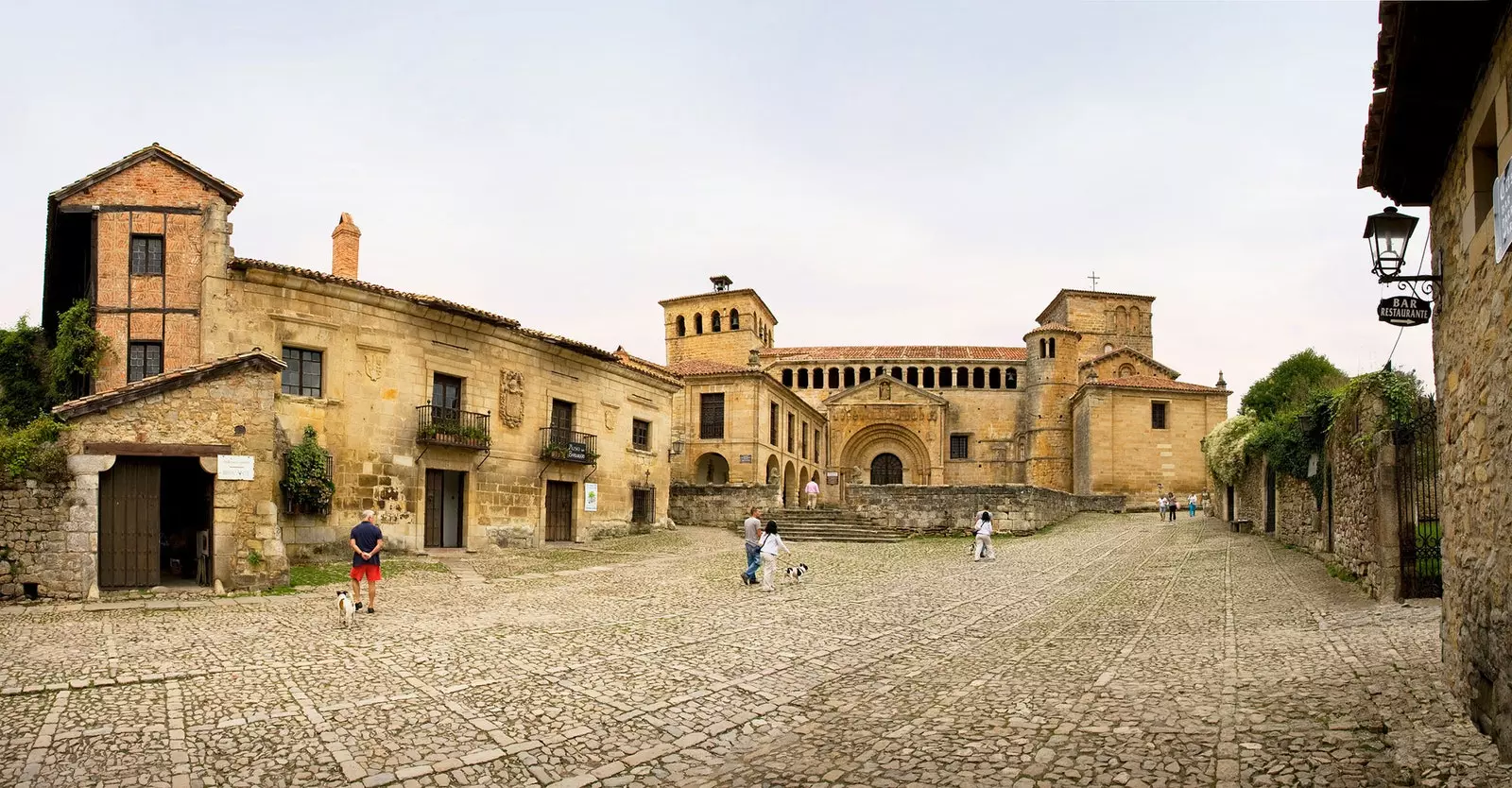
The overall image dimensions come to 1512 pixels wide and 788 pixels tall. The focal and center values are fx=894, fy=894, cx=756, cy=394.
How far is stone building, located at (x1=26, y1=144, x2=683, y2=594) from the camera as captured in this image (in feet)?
40.0

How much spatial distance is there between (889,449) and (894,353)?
759 cm

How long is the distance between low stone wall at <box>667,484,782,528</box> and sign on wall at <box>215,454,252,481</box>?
57.4 feet

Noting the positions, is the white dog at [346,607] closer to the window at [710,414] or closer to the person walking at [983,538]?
the person walking at [983,538]

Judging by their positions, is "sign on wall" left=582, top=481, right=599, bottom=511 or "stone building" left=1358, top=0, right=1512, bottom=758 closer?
"stone building" left=1358, top=0, right=1512, bottom=758

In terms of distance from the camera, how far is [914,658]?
8531mm

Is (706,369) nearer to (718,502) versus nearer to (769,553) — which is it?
(718,502)

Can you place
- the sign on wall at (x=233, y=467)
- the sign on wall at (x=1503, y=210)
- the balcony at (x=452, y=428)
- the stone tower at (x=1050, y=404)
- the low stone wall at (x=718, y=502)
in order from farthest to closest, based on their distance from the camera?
the stone tower at (x=1050, y=404) → the low stone wall at (x=718, y=502) → the balcony at (x=452, y=428) → the sign on wall at (x=233, y=467) → the sign on wall at (x=1503, y=210)

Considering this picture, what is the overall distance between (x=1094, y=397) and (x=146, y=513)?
41280 millimetres

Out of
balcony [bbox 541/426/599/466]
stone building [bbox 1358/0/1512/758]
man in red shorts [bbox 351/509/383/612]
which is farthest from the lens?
balcony [bbox 541/426/599/466]

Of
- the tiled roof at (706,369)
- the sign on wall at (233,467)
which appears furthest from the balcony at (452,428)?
the tiled roof at (706,369)

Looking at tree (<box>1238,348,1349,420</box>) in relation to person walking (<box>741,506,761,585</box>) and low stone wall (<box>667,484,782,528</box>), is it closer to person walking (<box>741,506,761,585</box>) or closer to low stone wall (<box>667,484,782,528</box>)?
low stone wall (<box>667,484,782,528</box>)

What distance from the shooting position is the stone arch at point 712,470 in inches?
1403

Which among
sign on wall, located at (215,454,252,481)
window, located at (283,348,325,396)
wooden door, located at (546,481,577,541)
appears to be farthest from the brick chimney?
sign on wall, located at (215,454,252,481)

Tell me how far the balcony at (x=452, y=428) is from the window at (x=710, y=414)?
1527 centimetres
